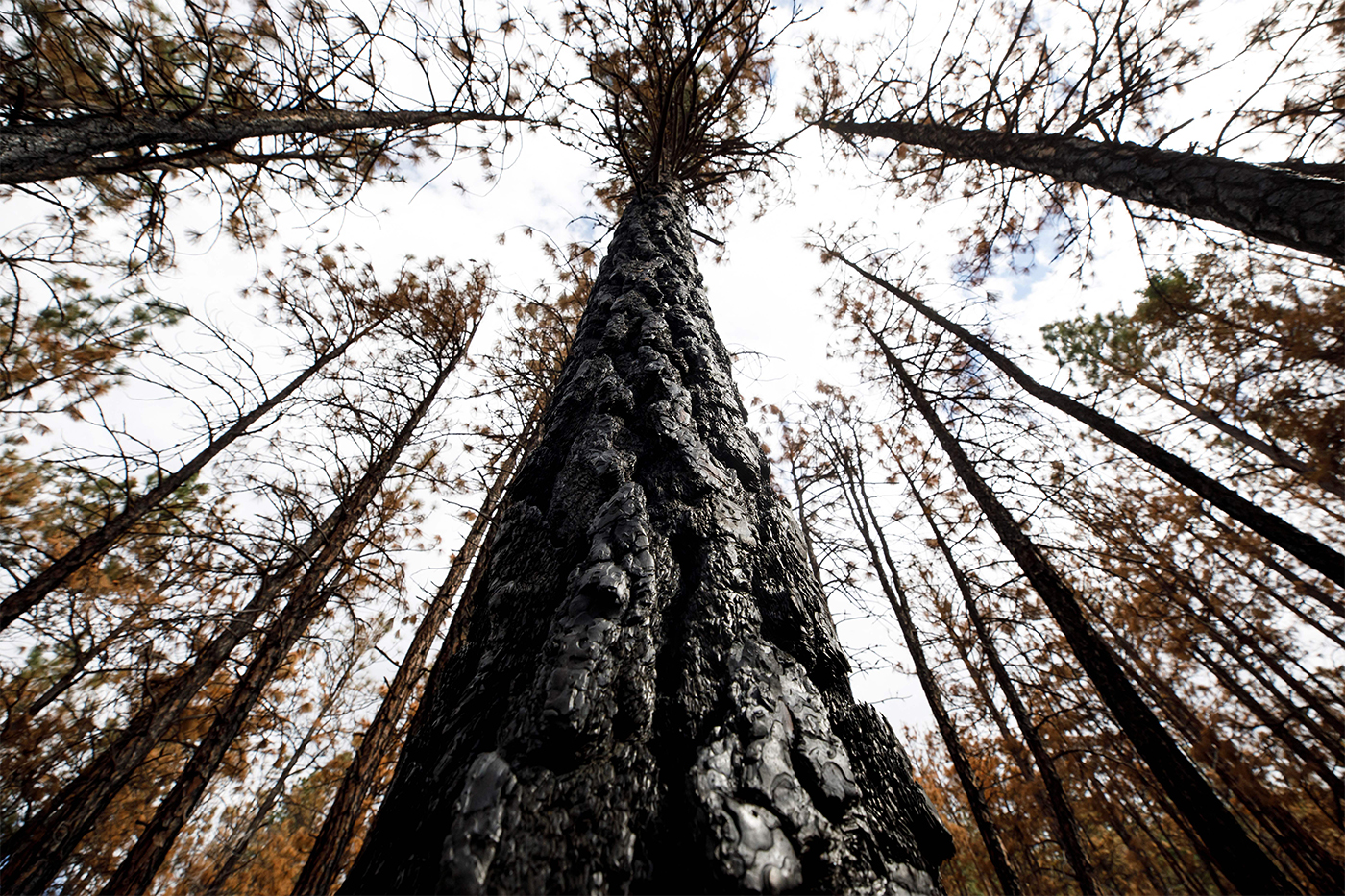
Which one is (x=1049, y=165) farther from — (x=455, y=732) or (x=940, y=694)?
(x=940, y=694)

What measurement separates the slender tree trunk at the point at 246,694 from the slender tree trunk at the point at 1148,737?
6.77m

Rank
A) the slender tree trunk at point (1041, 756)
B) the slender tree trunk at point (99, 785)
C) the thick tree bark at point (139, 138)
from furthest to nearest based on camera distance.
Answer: the slender tree trunk at point (1041, 756) < the slender tree trunk at point (99, 785) < the thick tree bark at point (139, 138)

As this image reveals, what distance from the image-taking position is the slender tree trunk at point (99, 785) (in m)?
4.30

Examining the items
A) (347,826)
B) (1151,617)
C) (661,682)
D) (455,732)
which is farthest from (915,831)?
(1151,617)

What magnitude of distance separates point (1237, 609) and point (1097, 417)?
877 cm

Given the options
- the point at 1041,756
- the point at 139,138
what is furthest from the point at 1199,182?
the point at 139,138

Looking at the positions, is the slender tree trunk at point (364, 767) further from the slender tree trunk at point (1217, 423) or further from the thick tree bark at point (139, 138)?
the slender tree trunk at point (1217, 423)

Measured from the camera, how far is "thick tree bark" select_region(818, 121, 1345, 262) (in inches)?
95.3

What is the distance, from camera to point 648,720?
0.61 metres

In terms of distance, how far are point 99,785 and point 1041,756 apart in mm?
10301

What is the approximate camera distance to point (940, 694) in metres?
6.62

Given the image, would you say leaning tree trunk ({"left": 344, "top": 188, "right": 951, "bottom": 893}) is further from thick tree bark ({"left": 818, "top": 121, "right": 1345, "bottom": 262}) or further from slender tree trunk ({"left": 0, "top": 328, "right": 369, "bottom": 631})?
slender tree trunk ({"left": 0, "top": 328, "right": 369, "bottom": 631})

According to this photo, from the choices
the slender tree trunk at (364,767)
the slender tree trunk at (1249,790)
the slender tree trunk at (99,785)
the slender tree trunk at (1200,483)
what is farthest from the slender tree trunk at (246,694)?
the slender tree trunk at (1249,790)

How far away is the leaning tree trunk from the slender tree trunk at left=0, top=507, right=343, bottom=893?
4.68 metres
